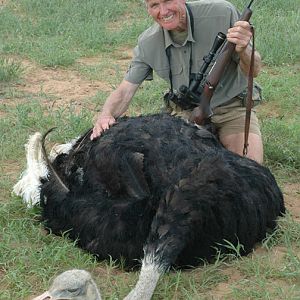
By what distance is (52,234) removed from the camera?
4.40 m

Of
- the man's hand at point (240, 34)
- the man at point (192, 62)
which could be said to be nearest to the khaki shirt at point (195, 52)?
the man at point (192, 62)

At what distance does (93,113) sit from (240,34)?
2418 mm

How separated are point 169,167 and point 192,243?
0.46 metres

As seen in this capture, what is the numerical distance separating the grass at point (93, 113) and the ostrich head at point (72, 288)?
55cm

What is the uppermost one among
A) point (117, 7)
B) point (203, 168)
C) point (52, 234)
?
point (203, 168)

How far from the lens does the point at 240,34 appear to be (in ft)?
15.3

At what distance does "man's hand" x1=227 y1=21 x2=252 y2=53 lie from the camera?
15.3ft

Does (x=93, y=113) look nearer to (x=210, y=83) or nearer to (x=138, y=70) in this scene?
(x=138, y=70)

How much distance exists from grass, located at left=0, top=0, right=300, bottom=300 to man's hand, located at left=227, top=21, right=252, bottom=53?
110 centimetres

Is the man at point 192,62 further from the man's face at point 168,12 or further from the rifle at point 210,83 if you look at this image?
the rifle at point 210,83

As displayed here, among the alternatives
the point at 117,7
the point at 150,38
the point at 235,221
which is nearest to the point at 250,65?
the point at 150,38

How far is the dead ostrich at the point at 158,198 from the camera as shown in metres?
3.73

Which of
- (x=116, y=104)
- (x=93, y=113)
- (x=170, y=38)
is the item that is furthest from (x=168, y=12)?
(x=93, y=113)

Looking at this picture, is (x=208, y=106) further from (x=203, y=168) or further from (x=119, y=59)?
(x=119, y=59)
